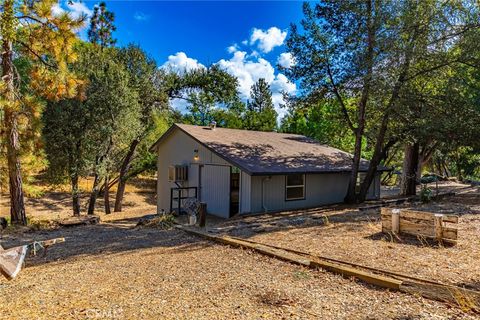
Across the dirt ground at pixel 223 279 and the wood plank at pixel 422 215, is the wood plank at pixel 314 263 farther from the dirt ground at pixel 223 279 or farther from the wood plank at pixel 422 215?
the wood plank at pixel 422 215

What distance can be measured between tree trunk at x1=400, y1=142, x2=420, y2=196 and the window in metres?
6.72

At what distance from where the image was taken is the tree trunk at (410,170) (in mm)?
17320

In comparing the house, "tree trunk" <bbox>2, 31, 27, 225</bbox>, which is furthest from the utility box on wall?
"tree trunk" <bbox>2, 31, 27, 225</bbox>

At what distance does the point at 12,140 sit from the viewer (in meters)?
9.60

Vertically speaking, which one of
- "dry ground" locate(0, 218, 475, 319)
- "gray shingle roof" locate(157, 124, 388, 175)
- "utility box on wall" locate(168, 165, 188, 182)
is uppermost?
"gray shingle roof" locate(157, 124, 388, 175)

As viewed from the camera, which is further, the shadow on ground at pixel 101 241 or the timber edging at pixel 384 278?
the shadow on ground at pixel 101 241

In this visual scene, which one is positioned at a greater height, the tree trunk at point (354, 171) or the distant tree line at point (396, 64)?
the distant tree line at point (396, 64)

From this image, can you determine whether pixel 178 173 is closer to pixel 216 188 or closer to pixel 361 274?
pixel 216 188

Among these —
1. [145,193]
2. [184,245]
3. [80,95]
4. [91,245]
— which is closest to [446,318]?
[184,245]

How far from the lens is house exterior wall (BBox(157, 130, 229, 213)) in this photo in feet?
44.6

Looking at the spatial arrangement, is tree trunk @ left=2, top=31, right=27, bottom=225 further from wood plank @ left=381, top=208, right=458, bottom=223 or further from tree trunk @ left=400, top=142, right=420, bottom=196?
tree trunk @ left=400, top=142, right=420, bottom=196

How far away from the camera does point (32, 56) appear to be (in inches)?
352

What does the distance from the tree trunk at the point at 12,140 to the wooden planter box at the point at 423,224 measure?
961 cm

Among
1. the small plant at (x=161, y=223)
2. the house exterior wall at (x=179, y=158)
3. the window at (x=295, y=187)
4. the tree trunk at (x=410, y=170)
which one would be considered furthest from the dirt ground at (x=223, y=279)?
the tree trunk at (x=410, y=170)
